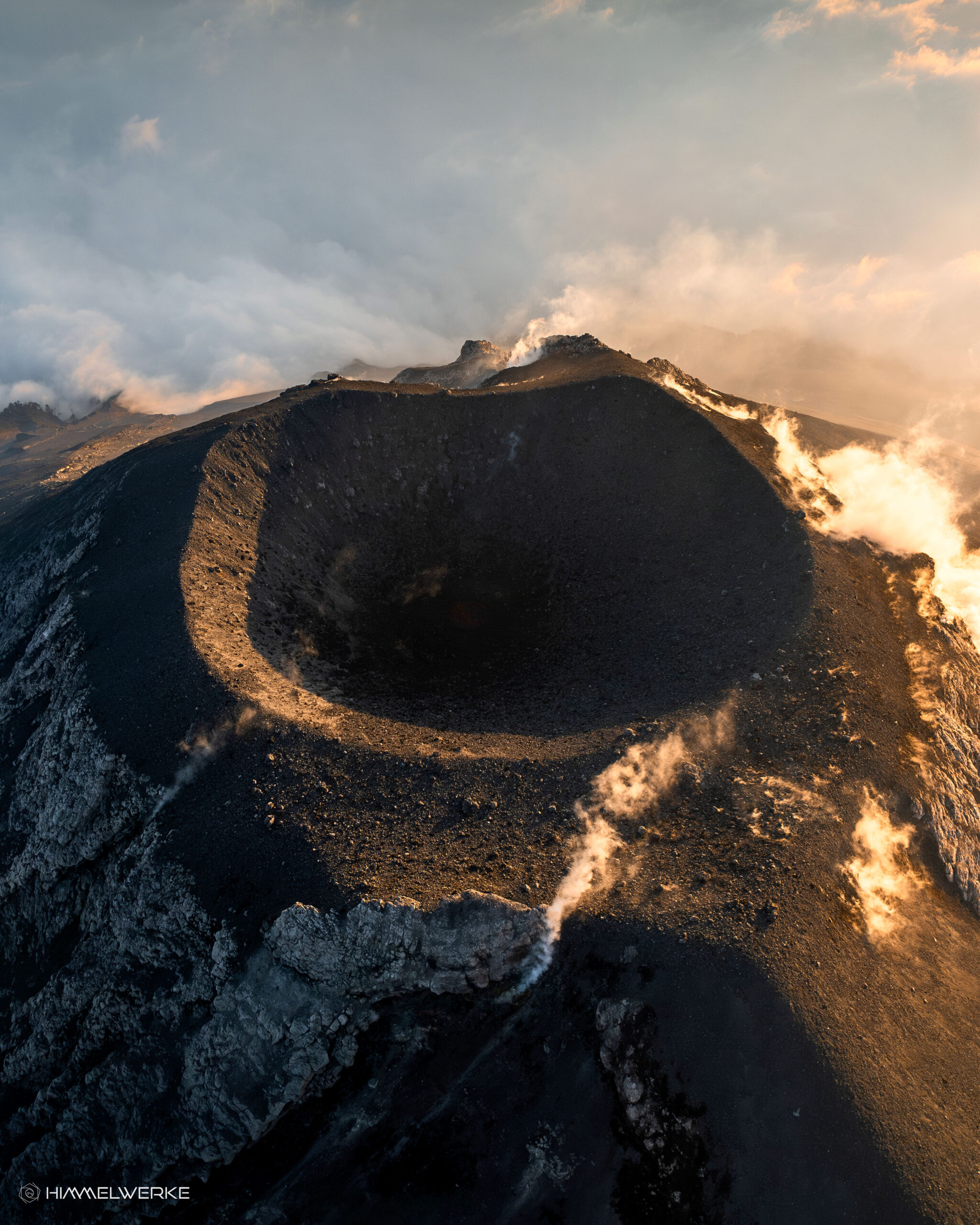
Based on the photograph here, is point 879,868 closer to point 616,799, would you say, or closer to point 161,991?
point 616,799

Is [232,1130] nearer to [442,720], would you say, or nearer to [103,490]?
[442,720]

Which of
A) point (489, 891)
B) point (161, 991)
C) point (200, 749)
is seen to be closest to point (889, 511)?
point (489, 891)

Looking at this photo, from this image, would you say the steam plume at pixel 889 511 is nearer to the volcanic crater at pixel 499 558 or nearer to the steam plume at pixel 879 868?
the volcanic crater at pixel 499 558

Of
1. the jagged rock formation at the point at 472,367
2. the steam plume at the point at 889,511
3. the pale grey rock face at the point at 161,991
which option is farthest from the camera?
the jagged rock formation at the point at 472,367

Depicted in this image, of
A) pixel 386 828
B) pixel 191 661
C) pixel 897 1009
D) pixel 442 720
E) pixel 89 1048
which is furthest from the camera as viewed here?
pixel 442 720

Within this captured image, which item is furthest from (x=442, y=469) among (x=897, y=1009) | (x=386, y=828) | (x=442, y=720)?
(x=897, y=1009)

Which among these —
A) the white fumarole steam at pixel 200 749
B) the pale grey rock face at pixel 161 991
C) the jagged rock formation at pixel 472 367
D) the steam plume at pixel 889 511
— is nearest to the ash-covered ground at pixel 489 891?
the pale grey rock face at pixel 161 991
